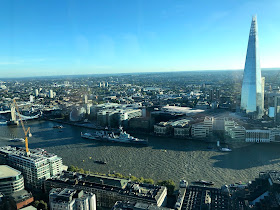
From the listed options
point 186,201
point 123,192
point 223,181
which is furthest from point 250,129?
point 123,192

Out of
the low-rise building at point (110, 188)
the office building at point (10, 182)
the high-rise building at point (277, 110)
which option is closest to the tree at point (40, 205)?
the low-rise building at point (110, 188)

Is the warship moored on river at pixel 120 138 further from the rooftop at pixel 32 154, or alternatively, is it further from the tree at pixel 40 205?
the tree at pixel 40 205

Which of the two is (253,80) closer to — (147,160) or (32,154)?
(147,160)

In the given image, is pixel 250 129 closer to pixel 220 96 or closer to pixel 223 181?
pixel 223 181

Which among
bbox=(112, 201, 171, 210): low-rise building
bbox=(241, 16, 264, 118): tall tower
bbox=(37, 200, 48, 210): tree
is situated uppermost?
bbox=(241, 16, 264, 118): tall tower

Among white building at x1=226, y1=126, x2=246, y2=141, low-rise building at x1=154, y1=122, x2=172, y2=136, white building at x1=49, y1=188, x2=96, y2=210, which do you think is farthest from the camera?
low-rise building at x1=154, y1=122, x2=172, y2=136

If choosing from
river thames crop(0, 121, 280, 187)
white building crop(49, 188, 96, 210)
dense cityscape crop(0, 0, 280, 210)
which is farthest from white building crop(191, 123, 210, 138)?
white building crop(49, 188, 96, 210)

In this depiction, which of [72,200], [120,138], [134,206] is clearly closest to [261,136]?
[120,138]

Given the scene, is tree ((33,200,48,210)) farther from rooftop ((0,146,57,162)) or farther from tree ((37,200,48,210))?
rooftop ((0,146,57,162))
